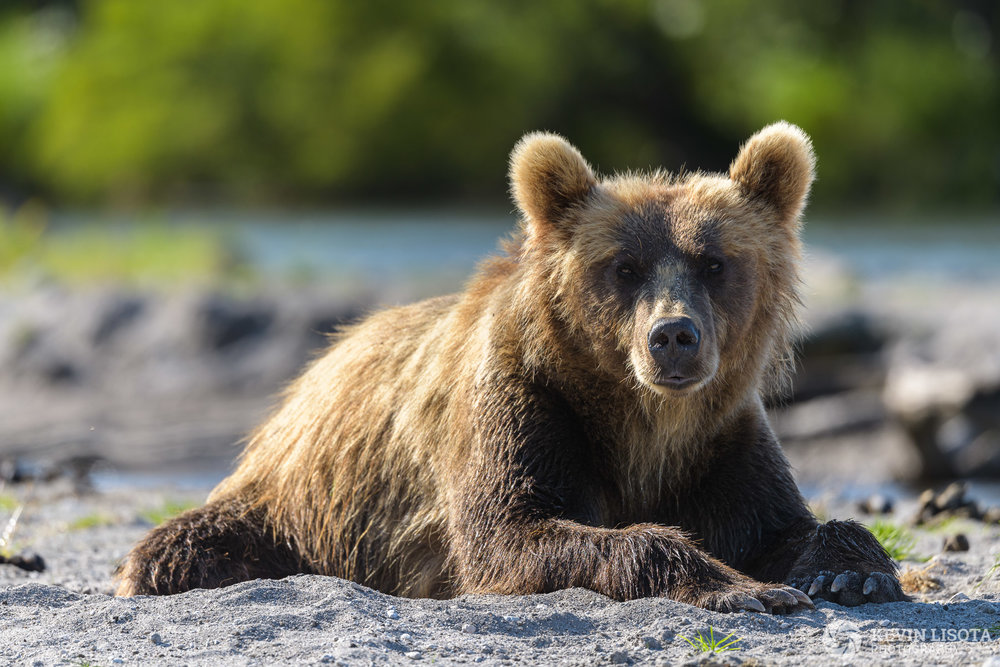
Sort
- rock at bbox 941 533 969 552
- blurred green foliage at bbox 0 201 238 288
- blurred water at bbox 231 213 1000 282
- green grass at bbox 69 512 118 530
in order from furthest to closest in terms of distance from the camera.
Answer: blurred water at bbox 231 213 1000 282
blurred green foliage at bbox 0 201 238 288
green grass at bbox 69 512 118 530
rock at bbox 941 533 969 552

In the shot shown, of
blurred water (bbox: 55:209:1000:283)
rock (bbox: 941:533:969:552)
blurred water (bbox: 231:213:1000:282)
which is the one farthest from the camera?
blurred water (bbox: 231:213:1000:282)

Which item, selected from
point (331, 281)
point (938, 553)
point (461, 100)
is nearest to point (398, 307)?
point (938, 553)

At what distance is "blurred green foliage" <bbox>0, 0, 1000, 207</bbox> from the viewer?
32.9 meters

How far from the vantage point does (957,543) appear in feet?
19.7

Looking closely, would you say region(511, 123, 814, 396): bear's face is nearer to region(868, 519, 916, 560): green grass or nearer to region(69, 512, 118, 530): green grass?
region(868, 519, 916, 560): green grass

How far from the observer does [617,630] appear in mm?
4102

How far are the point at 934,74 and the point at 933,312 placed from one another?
60.9ft

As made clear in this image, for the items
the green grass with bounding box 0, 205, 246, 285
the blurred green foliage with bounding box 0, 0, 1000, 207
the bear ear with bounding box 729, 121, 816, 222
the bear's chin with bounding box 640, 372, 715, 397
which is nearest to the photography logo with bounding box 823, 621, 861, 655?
the bear's chin with bounding box 640, 372, 715, 397

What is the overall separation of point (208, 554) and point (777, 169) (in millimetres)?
2814

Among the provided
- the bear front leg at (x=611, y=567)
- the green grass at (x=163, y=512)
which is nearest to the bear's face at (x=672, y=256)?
the bear front leg at (x=611, y=567)

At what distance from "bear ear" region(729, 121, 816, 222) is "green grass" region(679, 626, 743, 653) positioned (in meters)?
1.89

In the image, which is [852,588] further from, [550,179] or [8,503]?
[8,503]

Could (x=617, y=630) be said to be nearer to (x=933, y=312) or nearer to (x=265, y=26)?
(x=933, y=312)

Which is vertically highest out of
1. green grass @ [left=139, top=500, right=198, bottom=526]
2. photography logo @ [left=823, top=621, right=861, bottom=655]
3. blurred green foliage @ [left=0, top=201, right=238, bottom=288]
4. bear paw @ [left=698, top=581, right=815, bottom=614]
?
blurred green foliage @ [left=0, top=201, right=238, bottom=288]
